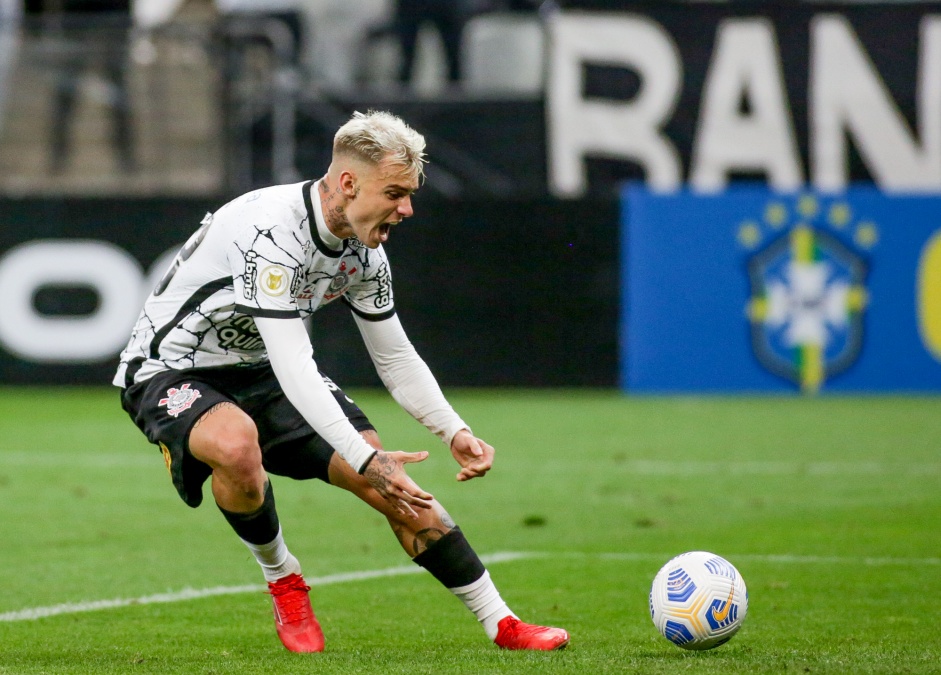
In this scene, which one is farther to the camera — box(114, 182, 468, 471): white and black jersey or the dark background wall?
the dark background wall

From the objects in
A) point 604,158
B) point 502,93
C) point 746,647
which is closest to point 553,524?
point 746,647

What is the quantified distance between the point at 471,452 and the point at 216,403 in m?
0.86

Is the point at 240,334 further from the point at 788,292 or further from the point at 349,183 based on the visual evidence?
the point at 788,292

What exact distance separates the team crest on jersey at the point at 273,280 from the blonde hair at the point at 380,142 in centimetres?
42

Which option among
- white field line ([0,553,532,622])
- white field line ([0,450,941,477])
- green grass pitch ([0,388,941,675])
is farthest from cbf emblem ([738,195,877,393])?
white field line ([0,553,532,622])

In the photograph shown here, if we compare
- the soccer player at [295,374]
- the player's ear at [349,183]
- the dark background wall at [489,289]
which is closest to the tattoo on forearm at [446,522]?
the soccer player at [295,374]

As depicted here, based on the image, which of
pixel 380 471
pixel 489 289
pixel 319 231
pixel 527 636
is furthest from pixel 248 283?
pixel 489 289

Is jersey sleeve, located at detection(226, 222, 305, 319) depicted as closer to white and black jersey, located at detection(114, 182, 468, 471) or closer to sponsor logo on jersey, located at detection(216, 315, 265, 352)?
white and black jersey, located at detection(114, 182, 468, 471)

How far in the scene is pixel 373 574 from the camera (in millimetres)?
6723

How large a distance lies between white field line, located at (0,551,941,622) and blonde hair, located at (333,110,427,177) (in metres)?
2.19

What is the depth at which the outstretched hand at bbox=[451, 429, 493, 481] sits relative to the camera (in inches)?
196

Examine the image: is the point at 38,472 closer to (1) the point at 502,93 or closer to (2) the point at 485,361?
(2) the point at 485,361

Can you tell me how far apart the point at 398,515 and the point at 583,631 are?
33.8 inches

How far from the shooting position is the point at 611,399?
614 inches
